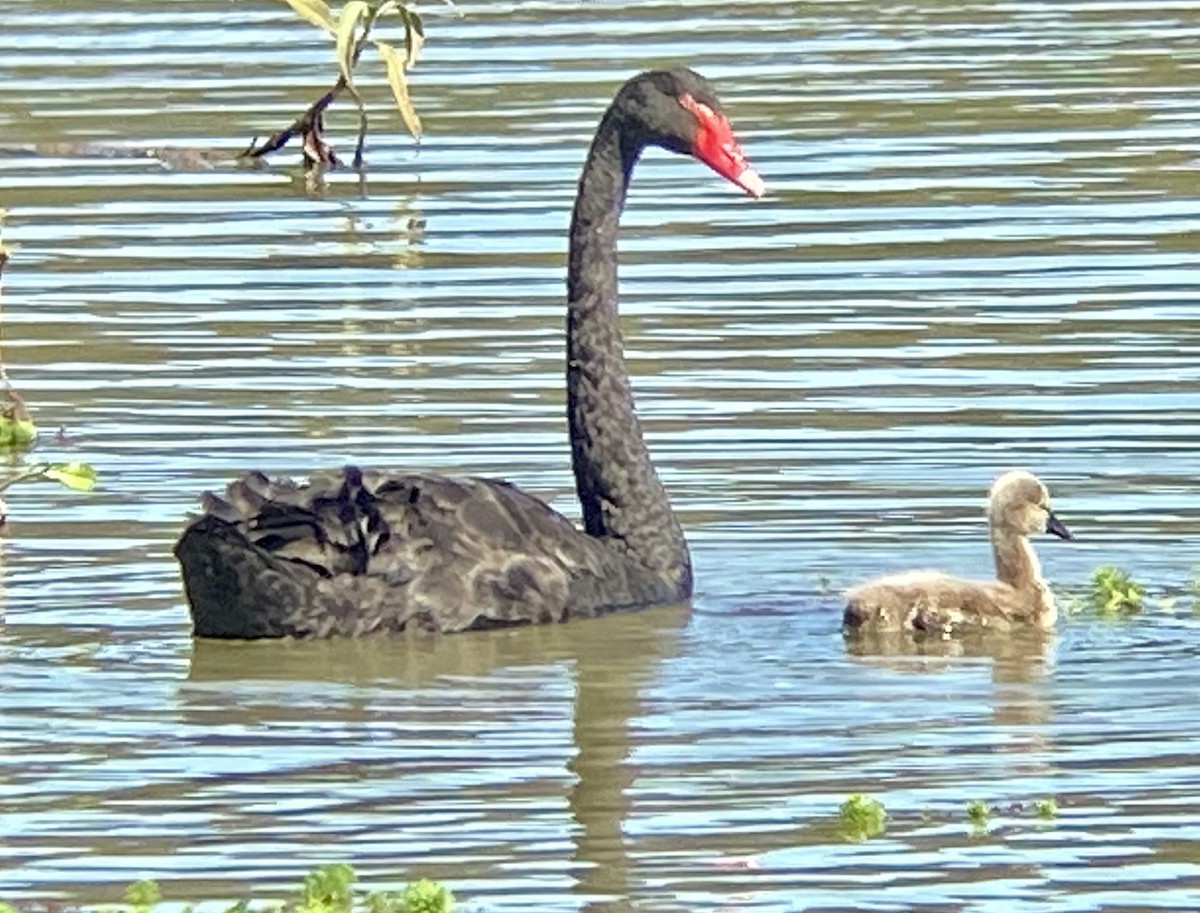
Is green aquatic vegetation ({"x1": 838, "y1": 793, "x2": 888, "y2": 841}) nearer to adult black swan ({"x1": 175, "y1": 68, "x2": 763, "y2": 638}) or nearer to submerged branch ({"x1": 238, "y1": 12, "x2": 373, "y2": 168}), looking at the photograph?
adult black swan ({"x1": 175, "y1": 68, "x2": 763, "y2": 638})

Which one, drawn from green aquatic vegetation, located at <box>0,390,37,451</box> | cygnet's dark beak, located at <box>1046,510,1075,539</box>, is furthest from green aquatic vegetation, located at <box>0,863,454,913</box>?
green aquatic vegetation, located at <box>0,390,37,451</box>

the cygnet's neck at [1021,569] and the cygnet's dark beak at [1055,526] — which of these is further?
the cygnet's dark beak at [1055,526]

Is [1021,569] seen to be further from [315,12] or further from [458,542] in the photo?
[315,12]

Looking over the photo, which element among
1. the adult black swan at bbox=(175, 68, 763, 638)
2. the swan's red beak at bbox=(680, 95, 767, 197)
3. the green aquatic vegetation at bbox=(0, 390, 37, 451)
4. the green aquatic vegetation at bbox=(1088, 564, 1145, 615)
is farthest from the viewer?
the green aquatic vegetation at bbox=(0, 390, 37, 451)

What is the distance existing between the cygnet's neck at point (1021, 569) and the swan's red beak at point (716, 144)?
52.5 inches

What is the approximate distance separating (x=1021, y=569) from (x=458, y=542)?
1469 millimetres

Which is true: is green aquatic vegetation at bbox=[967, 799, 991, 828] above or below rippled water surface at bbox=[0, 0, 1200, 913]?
below

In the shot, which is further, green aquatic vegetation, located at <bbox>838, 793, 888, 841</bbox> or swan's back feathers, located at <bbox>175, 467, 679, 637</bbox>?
swan's back feathers, located at <bbox>175, 467, 679, 637</bbox>

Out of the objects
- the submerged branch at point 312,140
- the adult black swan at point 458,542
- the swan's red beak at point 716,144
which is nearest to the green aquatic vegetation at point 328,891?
Result: the adult black swan at point 458,542

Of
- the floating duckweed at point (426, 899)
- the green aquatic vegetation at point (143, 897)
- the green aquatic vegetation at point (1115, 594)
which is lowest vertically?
the green aquatic vegetation at point (143, 897)

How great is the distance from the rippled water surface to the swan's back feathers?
11 centimetres

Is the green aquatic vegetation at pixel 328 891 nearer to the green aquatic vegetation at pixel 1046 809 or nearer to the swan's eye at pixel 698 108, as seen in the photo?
the green aquatic vegetation at pixel 1046 809

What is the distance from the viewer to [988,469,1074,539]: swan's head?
10906 millimetres

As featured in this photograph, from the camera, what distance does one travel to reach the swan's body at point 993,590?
10539 millimetres
